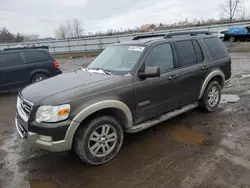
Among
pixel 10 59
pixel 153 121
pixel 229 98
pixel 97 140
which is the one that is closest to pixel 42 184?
pixel 97 140

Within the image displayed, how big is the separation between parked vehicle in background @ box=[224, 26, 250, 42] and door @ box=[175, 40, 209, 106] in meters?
22.6

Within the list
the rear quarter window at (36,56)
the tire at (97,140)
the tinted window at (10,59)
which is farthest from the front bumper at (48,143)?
the rear quarter window at (36,56)

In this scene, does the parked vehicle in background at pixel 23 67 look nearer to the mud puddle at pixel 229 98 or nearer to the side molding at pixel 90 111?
the side molding at pixel 90 111

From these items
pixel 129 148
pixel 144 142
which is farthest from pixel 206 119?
pixel 129 148

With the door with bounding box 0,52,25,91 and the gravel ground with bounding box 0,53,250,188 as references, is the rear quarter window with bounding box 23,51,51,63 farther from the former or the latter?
the gravel ground with bounding box 0,53,250,188

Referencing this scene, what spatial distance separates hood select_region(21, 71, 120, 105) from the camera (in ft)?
10.5

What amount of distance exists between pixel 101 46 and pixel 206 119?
84.0 ft

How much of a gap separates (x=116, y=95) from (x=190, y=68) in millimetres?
1923

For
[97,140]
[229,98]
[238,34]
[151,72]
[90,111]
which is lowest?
[229,98]

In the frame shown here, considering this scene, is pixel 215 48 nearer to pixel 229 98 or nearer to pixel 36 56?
pixel 229 98

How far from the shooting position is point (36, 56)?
9.02m

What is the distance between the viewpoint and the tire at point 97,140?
3162 millimetres

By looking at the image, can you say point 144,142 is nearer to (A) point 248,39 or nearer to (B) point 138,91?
(B) point 138,91

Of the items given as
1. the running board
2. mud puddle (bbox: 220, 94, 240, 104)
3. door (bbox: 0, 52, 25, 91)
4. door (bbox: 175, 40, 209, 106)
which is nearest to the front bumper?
the running board
